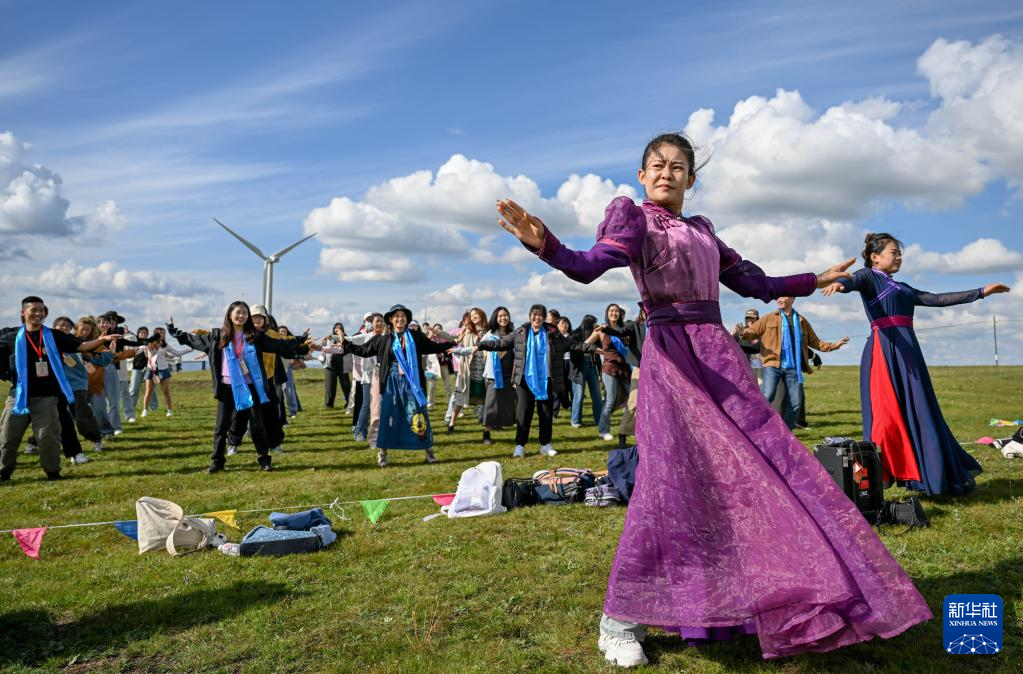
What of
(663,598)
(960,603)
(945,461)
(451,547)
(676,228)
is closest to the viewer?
(663,598)

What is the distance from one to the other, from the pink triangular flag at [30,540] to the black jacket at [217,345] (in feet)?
13.6

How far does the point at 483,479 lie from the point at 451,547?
1.45 m

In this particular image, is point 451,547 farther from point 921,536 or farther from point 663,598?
point 921,536

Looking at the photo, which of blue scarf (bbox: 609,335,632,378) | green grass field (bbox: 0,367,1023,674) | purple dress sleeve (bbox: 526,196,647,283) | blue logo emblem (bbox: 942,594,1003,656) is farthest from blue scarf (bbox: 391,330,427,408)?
blue logo emblem (bbox: 942,594,1003,656)

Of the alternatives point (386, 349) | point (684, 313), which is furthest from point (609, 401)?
point (684, 313)

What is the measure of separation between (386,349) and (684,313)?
7.83 metres

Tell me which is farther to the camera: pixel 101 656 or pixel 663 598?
pixel 101 656

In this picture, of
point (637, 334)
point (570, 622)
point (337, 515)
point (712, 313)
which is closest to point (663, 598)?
point (570, 622)

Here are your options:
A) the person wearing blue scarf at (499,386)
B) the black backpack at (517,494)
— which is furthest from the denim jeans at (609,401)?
the black backpack at (517,494)

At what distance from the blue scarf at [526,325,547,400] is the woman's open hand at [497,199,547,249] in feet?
27.4

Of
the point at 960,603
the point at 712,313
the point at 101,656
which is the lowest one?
the point at 101,656

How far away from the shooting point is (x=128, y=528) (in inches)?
255

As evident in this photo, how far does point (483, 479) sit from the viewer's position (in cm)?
727

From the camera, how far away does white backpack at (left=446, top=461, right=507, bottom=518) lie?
23.1 feet
